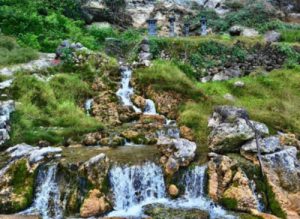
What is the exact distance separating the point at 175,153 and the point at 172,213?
6.99 feet

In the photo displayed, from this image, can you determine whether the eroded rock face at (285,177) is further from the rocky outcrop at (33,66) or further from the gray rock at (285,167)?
the rocky outcrop at (33,66)

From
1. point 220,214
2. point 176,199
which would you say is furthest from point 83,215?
point 220,214

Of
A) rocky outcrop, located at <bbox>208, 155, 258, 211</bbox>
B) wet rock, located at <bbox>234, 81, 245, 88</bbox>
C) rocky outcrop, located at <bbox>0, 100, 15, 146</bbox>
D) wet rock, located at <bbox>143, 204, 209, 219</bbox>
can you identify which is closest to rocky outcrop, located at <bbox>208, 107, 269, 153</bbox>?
rocky outcrop, located at <bbox>208, 155, 258, 211</bbox>

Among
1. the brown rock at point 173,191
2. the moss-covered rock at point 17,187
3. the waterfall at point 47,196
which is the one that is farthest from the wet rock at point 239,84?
the moss-covered rock at point 17,187

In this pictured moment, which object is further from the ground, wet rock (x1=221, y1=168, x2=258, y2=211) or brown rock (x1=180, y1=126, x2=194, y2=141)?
brown rock (x1=180, y1=126, x2=194, y2=141)

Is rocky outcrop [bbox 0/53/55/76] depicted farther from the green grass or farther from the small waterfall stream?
the small waterfall stream

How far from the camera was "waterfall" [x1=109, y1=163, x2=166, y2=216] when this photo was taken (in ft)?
37.6

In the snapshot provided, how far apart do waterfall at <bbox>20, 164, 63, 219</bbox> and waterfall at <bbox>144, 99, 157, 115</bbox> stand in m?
5.74

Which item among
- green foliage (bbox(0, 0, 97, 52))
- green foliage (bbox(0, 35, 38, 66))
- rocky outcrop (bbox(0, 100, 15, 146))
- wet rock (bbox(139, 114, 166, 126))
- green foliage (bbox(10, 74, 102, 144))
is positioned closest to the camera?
rocky outcrop (bbox(0, 100, 15, 146))

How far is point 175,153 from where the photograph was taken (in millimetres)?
12273

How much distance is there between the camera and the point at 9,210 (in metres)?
10.9

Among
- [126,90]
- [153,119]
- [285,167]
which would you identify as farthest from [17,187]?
[126,90]

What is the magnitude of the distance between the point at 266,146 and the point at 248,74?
9.22 metres

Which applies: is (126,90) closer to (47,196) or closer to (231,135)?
(231,135)
